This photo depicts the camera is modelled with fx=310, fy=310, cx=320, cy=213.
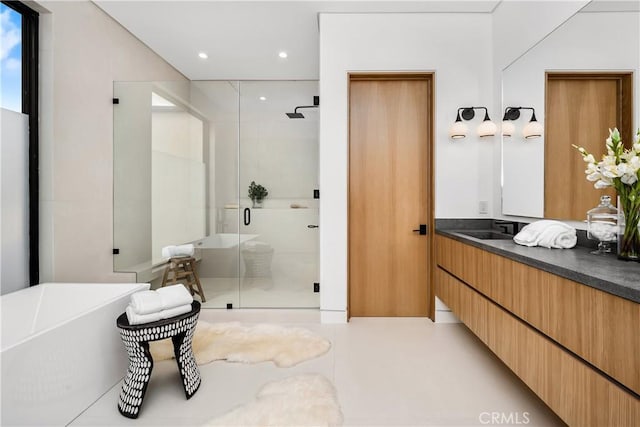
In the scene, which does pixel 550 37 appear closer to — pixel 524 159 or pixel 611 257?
pixel 524 159

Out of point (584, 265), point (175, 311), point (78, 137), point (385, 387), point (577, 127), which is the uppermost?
point (78, 137)

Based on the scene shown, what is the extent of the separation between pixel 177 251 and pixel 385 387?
8.09 ft

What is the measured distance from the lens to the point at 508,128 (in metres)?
2.66

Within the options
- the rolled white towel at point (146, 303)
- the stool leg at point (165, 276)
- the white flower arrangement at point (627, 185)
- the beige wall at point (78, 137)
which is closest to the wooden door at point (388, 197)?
the white flower arrangement at point (627, 185)

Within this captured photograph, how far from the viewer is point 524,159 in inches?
97.0

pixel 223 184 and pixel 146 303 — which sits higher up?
pixel 223 184

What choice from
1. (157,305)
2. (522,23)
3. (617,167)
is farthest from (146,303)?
(522,23)

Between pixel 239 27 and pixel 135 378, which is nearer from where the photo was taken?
pixel 135 378

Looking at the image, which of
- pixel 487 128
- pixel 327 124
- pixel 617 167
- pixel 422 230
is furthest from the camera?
pixel 422 230

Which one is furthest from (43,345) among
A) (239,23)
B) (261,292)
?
(239,23)

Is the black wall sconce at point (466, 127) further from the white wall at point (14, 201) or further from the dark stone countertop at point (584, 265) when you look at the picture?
the white wall at point (14, 201)

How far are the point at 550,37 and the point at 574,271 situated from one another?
1.87m

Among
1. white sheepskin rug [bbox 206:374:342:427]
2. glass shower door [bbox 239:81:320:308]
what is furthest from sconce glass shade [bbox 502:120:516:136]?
white sheepskin rug [bbox 206:374:342:427]

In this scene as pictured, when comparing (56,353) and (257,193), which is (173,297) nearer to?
(56,353)
